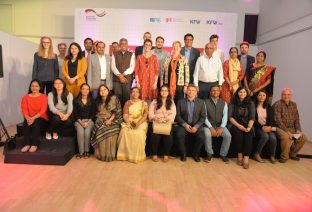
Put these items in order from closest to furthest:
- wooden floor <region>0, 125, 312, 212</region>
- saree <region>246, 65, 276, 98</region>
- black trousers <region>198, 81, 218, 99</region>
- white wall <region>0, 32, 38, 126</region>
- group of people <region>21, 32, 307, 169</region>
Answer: wooden floor <region>0, 125, 312, 212</region> < group of people <region>21, 32, 307, 169</region> < black trousers <region>198, 81, 218, 99</region> < saree <region>246, 65, 276, 98</region> < white wall <region>0, 32, 38, 126</region>

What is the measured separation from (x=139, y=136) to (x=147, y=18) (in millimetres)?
3972

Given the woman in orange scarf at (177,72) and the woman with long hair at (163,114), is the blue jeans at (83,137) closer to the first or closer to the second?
the woman with long hair at (163,114)

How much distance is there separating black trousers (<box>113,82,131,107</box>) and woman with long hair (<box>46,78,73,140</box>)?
71 cm

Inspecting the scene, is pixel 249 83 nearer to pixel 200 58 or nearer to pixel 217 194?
pixel 200 58

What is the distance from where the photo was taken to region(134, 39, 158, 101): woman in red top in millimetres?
4051

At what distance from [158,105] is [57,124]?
1.47m

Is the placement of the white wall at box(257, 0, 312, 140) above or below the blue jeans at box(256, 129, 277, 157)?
above

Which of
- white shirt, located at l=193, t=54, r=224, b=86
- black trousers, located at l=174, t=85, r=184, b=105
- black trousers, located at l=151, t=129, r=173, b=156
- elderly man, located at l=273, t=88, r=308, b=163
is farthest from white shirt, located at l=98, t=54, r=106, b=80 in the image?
elderly man, located at l=273, t=88, r=308, b=163

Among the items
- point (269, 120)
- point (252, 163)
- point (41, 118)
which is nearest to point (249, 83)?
point (269, 120)

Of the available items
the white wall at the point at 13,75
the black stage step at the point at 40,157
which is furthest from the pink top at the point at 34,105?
the white wall at the point at 13,75

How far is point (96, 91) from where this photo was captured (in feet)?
13.6

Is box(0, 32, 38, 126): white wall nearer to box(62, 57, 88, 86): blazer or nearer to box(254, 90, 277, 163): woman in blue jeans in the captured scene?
box(62, 57, 88, 86): blazer

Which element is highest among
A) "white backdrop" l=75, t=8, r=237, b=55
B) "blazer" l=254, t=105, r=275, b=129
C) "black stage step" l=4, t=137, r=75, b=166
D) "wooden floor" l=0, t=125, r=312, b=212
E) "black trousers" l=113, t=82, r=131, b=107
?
"white backdrop" l=75, t=8, r=237, b=55

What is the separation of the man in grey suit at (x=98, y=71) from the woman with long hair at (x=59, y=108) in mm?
465
